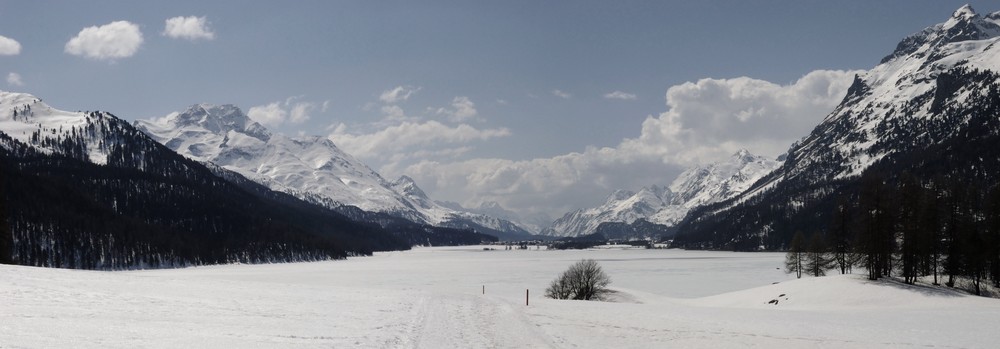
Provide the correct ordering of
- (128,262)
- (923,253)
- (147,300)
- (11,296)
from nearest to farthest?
1. (11,296)
2. (147,300)
3. (923,253)
4. (128,262)

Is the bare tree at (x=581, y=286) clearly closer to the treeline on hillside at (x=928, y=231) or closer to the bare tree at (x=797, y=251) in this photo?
the treeline on hillside at (x=928, y=231)

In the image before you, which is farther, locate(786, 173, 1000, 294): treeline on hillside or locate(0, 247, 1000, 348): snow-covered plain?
locate(786, 173, 1000, 294): treeline on hillside

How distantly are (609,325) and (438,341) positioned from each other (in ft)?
38.7

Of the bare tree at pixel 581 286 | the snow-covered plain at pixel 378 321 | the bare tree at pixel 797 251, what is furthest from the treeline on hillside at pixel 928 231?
the bare tree at pixel 797 251

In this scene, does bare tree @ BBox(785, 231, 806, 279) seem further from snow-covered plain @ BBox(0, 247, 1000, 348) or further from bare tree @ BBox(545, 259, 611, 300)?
snow-covered plain @ BBox(0, 247, 1000, 348)

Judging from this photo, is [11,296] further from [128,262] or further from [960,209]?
[128,262]

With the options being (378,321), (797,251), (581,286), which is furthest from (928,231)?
(378,321)

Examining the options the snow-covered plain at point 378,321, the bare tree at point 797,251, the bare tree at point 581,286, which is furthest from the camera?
the bare tree at point 797,251

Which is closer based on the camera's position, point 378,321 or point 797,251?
point 378,321

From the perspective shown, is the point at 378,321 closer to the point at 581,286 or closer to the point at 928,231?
the point at 581,286

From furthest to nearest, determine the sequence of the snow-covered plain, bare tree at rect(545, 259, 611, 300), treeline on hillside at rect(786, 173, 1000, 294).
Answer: bare tree at rect(545, 259, 611, 300), treeline on hillside at rect(786, 173, 1000, 294), the snow-covered plain

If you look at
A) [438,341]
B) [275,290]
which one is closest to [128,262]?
[275,290]

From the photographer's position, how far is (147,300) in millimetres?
30953

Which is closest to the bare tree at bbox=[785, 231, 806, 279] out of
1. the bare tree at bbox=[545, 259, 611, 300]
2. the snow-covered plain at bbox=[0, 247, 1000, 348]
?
the bare tree at bbox=[545, 259, 611, 300]
